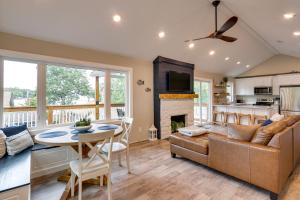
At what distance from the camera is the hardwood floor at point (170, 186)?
2.19 m

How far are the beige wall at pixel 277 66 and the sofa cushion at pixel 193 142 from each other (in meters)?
6.05

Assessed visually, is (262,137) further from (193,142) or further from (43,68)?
(43,68)

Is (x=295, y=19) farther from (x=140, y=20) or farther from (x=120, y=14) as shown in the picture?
(x=120, y=14)

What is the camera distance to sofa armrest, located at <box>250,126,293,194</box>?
202cm

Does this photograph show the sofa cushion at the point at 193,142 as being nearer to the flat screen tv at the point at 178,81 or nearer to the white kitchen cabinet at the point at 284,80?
the flat screen tv at the point at 178,81

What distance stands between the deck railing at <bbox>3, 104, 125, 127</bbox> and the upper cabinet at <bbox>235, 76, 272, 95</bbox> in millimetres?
6386

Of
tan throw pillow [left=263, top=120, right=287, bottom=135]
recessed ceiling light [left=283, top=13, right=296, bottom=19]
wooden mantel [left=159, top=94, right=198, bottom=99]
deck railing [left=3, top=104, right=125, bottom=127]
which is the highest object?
recessed ceiling light [left=283, top=13, right=296, bottom=19]

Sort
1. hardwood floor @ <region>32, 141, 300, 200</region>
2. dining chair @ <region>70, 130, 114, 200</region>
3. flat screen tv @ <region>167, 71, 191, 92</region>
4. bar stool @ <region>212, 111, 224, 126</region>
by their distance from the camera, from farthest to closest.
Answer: bar stool @ <region>212, 111, 224, 126</region>
flat screen tv @ <region>167, 71, 191, 92</region>
hardwood floor @ <region>32, 141, 300, 200</region>
dining chair @ <region>70, 130, 114, 200</region>

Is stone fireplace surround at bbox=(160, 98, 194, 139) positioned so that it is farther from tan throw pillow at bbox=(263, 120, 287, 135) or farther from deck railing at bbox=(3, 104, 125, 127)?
tan throw pillow at bbox=(263, 120, 287, 135)

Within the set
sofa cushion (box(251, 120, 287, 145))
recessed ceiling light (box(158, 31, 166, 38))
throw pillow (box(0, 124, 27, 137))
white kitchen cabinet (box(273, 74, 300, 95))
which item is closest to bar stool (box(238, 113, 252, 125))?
white kitchen cabinet (box(273, 74, 300, 95))

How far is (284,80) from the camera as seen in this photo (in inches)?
262

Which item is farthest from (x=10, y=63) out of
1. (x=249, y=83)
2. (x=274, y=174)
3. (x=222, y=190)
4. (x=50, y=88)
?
(x=249, y=83)

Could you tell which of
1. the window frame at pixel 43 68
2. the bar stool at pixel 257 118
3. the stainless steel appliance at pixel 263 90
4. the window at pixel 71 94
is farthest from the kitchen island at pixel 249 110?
the window at pixel 71 94

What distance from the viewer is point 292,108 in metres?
6.25
